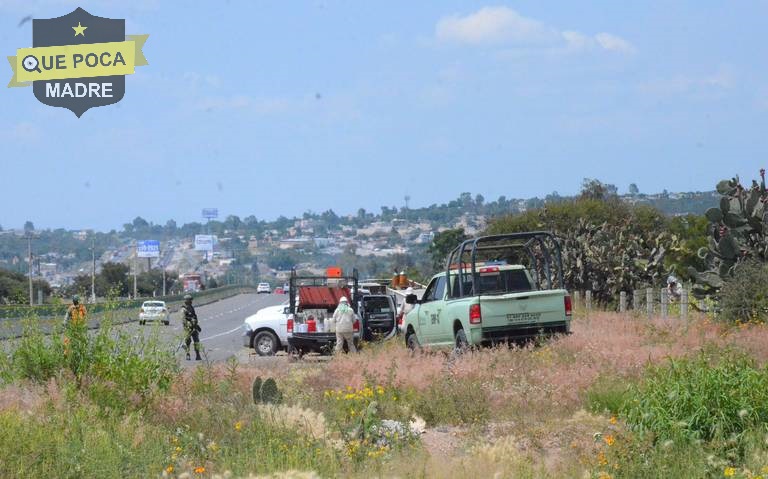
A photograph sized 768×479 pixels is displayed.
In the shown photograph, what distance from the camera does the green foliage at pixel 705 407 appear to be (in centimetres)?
1052

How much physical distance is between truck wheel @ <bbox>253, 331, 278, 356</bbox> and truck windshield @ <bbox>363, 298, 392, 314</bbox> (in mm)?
2884

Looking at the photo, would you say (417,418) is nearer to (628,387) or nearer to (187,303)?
(628,387)

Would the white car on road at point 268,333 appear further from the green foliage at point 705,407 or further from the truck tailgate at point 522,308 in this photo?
the green foliage at point 705,407

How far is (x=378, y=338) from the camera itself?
1259 inches

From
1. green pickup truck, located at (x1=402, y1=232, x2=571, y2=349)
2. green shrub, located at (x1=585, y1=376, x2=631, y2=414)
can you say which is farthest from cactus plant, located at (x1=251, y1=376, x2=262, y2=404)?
green pickup truck, located at (x1=402, y1=232, x2=571, y2=349)

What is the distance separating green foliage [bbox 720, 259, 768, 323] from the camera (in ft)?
82.4

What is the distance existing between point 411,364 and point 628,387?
452 cm

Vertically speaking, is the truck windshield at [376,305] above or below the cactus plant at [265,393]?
below

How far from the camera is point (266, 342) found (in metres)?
32.9

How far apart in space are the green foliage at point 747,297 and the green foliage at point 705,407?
13987 millimetres

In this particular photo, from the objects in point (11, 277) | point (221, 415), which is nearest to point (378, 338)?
point (221, 415)

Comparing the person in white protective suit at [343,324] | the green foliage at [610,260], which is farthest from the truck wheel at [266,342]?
the green foliage at [610,260]

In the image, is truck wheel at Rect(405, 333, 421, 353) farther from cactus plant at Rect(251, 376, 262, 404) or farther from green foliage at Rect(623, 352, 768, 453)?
green foliage at Rect(623, 352, 768, 453)

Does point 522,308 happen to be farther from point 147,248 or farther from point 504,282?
point 147,248
